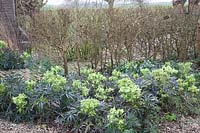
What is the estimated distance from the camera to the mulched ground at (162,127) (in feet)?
15.6

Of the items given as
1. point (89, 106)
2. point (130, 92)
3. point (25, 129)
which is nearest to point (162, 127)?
point (130, 92)

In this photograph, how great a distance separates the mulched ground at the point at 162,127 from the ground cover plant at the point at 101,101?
99 millimetres

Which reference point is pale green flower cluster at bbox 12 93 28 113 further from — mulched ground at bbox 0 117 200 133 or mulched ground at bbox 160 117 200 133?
mulched ground at bbox 160 117 200 133

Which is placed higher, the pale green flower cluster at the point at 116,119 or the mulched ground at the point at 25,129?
the pale green flower cluster at the point at 116,119

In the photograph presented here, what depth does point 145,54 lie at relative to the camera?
333 inches

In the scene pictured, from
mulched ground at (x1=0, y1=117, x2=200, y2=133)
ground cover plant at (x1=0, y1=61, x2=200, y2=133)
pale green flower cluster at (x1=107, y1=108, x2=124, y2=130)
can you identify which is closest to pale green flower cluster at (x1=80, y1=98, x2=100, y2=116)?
ground cover plant at (x1=0, y1=61, x2=200, y2=133)

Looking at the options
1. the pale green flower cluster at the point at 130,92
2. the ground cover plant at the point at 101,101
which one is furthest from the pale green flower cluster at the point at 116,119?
the pale green flower cluster at the point at 130,92

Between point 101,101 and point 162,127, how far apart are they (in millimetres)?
861

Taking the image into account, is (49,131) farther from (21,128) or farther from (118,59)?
(118,59)

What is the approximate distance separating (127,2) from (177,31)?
1.41 m

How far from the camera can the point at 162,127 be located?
16.1ft

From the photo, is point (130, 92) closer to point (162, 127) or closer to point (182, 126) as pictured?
point (162, 127)

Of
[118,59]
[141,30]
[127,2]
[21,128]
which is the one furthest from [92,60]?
[21,128]

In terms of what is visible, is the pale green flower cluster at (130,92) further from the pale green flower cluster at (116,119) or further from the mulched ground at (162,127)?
the mulched ground at (162,127)
